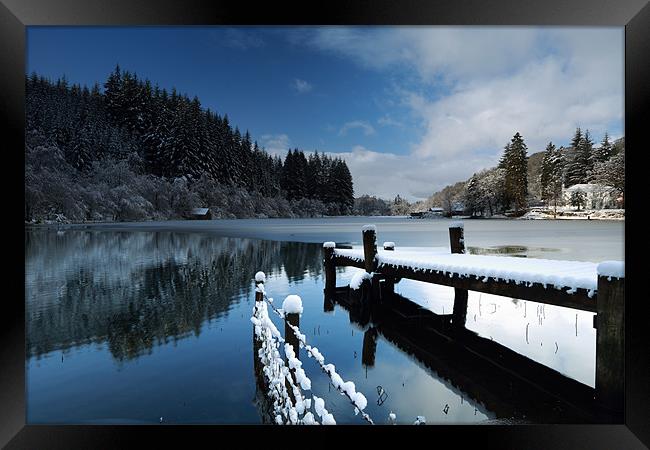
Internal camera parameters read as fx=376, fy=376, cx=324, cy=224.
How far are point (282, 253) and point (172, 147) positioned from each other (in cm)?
472

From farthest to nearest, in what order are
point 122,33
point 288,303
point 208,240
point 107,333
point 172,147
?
point 208,240 < point 172,147 < point 122,33 < point 107,333 < point 288,303

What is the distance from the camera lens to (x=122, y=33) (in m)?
6.76

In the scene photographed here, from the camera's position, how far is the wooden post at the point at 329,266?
22.0 ft

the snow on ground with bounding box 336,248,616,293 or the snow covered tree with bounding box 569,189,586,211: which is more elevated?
the snow covered tree with bounding box 569,189,586,211

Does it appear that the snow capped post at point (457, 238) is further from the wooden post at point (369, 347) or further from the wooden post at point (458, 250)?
the wooden post at point (369, 347)

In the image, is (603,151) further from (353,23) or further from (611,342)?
(353,23)

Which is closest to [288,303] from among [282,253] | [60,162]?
[282,253]

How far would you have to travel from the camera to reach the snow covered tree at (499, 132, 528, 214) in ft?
19.3

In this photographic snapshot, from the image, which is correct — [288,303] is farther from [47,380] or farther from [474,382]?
[47,380]

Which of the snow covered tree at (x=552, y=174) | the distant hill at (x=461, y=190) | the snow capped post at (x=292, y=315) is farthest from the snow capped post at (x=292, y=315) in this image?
the snow covered tree at (x=552, y=174)

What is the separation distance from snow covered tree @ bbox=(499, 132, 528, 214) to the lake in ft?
3.37

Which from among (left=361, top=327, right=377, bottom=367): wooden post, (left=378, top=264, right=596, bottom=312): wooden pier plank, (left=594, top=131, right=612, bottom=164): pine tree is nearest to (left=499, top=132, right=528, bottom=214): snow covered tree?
(left=594, top=131, right=612, bottom=164): pine tree

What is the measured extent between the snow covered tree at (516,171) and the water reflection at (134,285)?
4.48 metres

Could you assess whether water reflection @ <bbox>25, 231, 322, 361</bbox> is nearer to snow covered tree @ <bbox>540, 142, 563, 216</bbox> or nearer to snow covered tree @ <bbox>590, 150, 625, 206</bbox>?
snow covered tree @ <bbox>540, 142, 563, 216</bbox>
